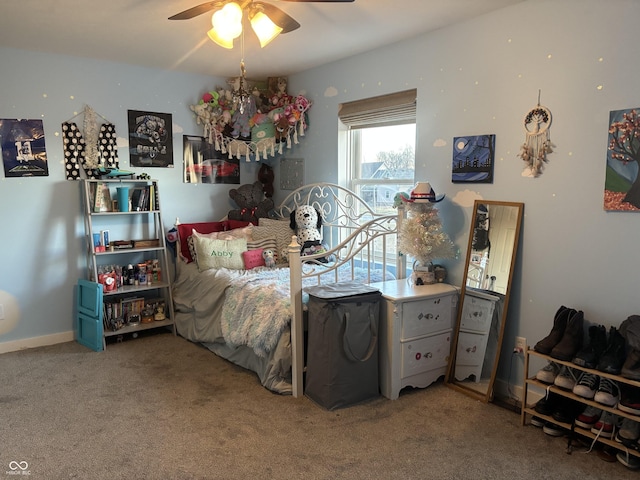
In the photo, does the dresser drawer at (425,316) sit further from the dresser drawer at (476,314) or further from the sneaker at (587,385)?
the sneaker at (587,385)

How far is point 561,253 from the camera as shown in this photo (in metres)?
2.64

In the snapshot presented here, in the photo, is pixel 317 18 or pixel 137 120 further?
pixel 137 120

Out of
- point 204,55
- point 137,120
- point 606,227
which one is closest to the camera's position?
point 606,227

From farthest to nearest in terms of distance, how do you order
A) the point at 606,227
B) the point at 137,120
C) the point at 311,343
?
1. the point at 137,120
2. the point at 311,343
3. the point at 606,227

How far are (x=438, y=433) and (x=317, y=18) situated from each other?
8.02 ft

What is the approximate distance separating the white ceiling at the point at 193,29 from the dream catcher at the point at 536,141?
2.12 feet

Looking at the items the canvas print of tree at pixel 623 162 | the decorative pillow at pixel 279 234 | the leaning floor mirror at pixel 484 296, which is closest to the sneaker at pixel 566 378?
the leaning floor mirror at pixel 484 296

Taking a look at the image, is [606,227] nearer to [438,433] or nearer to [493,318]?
[493,318]

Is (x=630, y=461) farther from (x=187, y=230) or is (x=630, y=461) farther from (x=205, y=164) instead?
(x=205, y=164)

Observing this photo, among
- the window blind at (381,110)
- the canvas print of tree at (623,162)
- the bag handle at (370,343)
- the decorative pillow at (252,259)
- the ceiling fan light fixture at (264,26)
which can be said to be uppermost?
the ceiling fan light fixture at (264,26)

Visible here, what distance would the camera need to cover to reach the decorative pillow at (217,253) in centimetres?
391

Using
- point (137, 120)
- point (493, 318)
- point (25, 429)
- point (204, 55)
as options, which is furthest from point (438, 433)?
point (137, 120)

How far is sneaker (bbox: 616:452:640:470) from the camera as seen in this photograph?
7.09 feet

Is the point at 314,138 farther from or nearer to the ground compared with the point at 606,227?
farther from the ground
